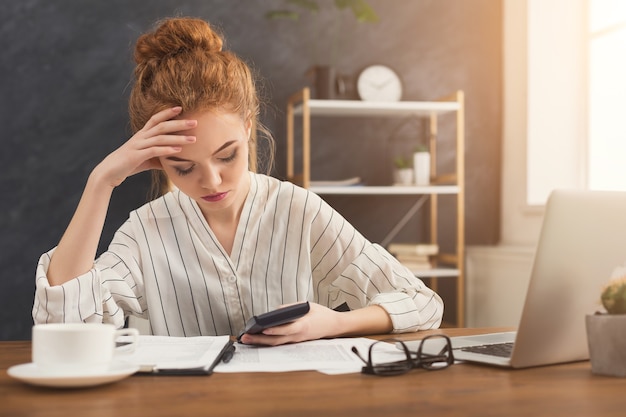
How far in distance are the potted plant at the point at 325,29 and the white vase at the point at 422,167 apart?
513 millimetres

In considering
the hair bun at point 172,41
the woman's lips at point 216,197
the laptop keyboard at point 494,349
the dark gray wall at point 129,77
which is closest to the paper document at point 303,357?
the laptop keyboard at point 494,349

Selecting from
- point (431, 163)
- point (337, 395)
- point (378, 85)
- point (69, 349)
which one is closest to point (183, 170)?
point (69, 349)

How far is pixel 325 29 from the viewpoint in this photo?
3.84 m

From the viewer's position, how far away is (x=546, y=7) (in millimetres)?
3689

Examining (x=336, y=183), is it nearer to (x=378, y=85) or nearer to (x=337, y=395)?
(x=378, y=85)

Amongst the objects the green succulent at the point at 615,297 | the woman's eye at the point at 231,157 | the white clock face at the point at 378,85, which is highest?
the white clock face at the point at 378,85

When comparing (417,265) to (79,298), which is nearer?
(79,298)

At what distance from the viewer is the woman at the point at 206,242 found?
149 cm

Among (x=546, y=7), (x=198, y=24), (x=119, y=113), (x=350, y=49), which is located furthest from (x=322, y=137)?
(x=198, y=24)

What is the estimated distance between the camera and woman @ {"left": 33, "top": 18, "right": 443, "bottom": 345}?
149 centimetres

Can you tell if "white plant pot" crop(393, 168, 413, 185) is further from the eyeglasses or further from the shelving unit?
the eyeglasses

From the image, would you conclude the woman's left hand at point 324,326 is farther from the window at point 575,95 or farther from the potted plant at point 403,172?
the potted plant at point 403,172

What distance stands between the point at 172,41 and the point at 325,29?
223 cm

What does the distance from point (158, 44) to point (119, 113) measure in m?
2.00
